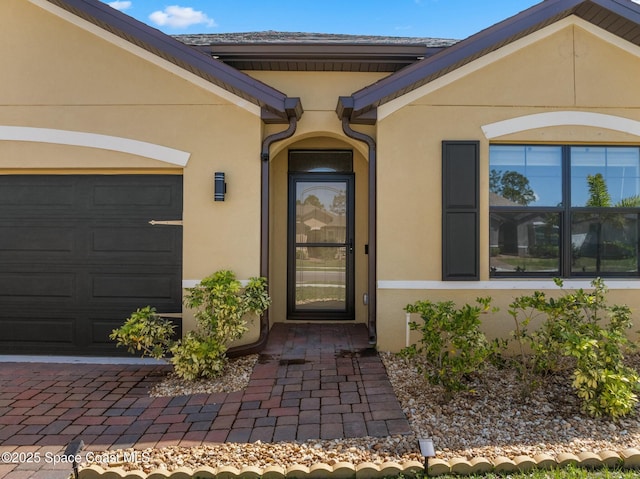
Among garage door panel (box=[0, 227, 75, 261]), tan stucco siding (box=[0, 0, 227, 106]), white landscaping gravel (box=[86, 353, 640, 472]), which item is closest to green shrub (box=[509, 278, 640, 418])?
white landscaping gravel (box=[86, 353, 640, 472])

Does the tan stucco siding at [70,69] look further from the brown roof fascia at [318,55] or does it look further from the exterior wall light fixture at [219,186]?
the exterior wall light fixture at [219,186]

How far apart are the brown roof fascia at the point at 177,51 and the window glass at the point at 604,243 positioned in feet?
13.6

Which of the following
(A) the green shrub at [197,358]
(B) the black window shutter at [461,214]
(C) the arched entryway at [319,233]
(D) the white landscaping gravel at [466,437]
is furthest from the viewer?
(C) the arched entryway at [319,233]

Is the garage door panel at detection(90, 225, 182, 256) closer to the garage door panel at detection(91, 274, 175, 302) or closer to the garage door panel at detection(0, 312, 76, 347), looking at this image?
the garage door panel at detection(91, 274, 175, 302)

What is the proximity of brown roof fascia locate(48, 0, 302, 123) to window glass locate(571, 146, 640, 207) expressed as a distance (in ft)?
12.6

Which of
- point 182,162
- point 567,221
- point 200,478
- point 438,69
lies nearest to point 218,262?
point 182,162

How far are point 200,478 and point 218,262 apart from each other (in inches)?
116

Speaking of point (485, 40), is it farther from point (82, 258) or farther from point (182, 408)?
point (82, 258)

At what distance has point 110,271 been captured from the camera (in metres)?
5.38

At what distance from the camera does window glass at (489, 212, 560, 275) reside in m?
5.29

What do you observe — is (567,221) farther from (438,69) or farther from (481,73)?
(438,69)

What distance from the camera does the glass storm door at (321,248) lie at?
21.5ft

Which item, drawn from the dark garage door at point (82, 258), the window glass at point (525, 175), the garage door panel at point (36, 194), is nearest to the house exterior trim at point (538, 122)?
the window glass at point (525, 175)

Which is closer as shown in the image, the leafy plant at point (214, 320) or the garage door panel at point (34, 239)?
the leafy plant at point (214, 320)
